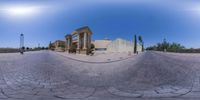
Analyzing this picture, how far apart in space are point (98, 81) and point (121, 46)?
360mm

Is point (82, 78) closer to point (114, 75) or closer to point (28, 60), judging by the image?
point (114, 75)

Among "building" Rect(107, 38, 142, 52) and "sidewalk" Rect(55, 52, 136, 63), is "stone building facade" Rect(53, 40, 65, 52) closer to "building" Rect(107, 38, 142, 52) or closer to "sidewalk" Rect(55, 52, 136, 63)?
"sidewalk" Rect(55, 52, 136, 63)

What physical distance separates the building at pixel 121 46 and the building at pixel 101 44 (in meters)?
0.03

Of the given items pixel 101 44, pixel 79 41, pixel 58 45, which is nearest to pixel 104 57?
pixel 101 44

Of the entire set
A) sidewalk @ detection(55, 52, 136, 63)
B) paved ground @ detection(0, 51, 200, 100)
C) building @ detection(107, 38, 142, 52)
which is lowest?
paved ground @ detection(0, 51, 200, 100)

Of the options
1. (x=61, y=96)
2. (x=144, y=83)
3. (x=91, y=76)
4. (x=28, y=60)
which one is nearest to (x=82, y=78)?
(x=91, y=76)

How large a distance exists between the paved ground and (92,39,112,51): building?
15 cm

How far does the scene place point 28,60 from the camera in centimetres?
336

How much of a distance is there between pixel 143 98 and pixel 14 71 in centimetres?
145

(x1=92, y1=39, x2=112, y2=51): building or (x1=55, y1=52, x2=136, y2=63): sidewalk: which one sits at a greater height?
(x1=92, y1=39, x2=112, y2=51): building

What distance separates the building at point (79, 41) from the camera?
2352mm

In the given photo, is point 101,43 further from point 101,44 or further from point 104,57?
point 104,57

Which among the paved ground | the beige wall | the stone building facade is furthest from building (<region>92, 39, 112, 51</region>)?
the stone building facade

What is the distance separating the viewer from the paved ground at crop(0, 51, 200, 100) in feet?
7.29
